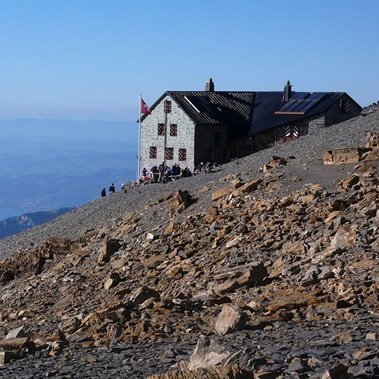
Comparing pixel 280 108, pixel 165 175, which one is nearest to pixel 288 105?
pixel 280 108

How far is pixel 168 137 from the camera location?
58438mm

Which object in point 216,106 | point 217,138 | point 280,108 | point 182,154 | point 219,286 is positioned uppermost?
point 216,106

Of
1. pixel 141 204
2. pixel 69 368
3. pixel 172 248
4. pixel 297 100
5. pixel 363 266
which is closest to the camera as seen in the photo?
pixel 69 368

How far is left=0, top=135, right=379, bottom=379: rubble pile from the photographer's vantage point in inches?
482

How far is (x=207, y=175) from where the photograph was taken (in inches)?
1444

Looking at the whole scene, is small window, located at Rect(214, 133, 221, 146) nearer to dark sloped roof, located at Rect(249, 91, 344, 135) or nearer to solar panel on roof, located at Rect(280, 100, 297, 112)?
dark sloped roof, located at Rect(249, 91, 344, 135)

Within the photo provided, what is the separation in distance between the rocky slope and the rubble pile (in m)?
0.04

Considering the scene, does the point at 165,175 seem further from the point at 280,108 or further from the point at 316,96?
the point at 316,96

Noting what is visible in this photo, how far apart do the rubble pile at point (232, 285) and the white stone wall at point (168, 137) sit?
92.2ft

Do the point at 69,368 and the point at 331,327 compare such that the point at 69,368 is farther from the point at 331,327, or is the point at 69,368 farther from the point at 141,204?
the point at 141,204

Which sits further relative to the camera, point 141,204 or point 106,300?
point 141,204

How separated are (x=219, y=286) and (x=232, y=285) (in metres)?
0.24

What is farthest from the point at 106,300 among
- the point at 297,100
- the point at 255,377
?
the point at 297,100

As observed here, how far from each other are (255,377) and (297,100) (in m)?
48.9
